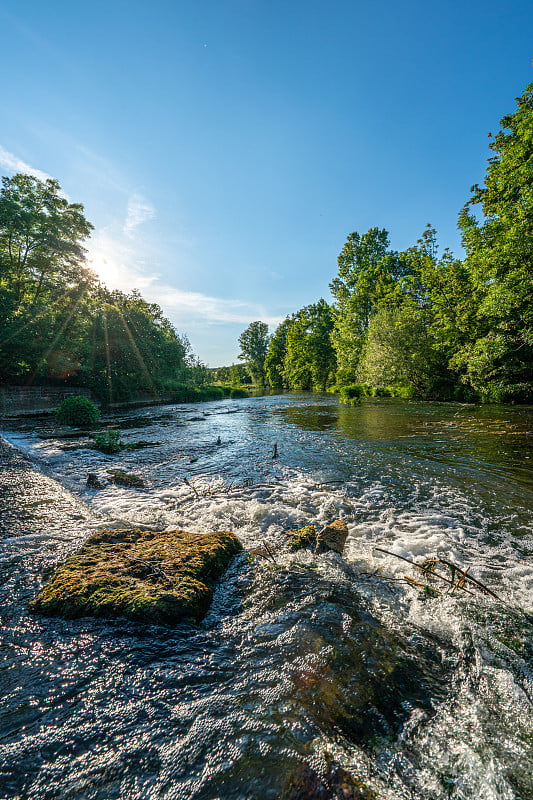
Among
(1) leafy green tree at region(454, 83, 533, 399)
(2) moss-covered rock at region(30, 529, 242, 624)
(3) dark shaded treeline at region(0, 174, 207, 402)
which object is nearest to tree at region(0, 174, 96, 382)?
(3) dark shaded treeline at region(0, 174, 207, 402)

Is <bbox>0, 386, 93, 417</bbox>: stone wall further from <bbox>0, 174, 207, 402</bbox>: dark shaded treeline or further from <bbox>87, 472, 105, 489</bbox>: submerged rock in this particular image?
<bbox>87, 472, 105, 489</bbox>: submerged rock

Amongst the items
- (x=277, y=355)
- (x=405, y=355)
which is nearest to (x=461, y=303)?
(x=405, y=355)

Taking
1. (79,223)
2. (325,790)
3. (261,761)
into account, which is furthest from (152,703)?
(79,223)

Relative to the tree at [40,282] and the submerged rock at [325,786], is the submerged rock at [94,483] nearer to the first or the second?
the submerged rock at [325,786]

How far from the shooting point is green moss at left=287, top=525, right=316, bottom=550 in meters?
3.83

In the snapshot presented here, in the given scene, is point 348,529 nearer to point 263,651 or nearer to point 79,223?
point 263,651

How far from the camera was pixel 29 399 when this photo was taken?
23.3 m

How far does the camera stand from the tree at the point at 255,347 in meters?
79.9

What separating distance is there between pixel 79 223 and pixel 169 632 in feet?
132

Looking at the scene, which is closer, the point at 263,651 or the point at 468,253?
the point at 263,651

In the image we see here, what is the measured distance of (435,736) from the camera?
1.59 metres

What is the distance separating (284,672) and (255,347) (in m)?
80.3

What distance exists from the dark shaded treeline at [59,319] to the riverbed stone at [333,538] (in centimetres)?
2525

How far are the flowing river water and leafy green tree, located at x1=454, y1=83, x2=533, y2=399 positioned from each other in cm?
1356
